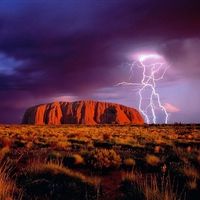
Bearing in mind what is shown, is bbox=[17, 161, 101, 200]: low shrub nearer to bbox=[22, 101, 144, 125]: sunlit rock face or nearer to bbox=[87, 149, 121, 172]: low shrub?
bbox=[87, 149, 121, 172]: low shrub

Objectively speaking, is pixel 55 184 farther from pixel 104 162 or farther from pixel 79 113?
pixel 79 113

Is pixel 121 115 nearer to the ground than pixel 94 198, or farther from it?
farther from it

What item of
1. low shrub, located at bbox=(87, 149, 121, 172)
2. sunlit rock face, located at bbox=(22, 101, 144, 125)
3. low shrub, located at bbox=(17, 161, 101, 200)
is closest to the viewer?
low shrub, located at bbox=(17, 161, 101, 200)

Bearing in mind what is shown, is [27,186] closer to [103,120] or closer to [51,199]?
[51,199]

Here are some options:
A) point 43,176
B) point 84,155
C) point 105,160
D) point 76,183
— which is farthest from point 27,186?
point 84,155

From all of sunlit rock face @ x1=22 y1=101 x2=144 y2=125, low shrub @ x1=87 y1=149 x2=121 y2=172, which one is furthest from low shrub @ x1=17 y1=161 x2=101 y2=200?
sunlit rock face @ x1=22 y1=101 x2=144 y2=125

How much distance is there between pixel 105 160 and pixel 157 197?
17.9 ft

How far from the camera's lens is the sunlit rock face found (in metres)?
136

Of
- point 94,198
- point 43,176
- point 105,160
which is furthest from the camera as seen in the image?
point 105,160

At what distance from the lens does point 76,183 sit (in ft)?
24.2

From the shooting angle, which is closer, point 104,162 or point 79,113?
point 104,162

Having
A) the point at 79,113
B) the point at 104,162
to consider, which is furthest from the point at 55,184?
the point at 79,113


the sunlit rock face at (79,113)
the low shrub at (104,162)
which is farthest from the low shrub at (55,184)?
the sunlit rock face at (79,113)

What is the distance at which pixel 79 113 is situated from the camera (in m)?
138
